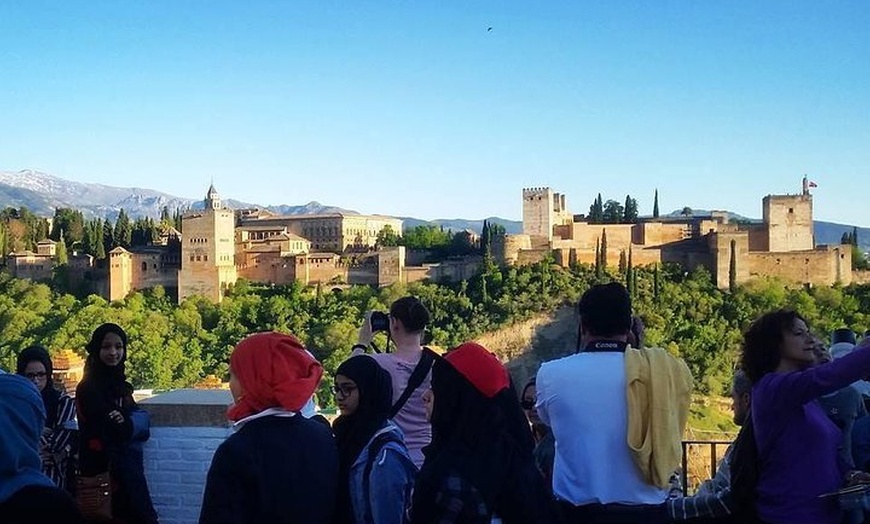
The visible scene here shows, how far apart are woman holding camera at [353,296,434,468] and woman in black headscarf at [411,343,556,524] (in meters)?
1.04

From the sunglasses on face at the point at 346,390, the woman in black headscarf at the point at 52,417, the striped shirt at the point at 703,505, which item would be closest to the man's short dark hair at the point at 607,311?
the striped shirt at the point at 703,505

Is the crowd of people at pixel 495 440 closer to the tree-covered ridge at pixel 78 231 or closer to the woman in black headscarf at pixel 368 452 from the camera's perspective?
the woman in black headscarf at pixel 368 452

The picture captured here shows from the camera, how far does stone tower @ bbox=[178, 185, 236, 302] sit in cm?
4206

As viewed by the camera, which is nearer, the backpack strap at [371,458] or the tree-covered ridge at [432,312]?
the backpack strap at [371,458]

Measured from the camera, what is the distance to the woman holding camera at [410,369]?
373 cm

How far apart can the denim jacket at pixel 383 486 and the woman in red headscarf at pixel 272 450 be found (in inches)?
11.5

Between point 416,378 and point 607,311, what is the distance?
985 millimetres

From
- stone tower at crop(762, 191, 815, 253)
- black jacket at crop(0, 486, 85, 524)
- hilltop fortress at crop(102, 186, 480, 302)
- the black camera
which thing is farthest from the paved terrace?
hilltop fortress at crop(102, 186, 480, 302)

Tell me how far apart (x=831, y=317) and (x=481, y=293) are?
42.3ft

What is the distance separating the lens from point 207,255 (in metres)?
42.9

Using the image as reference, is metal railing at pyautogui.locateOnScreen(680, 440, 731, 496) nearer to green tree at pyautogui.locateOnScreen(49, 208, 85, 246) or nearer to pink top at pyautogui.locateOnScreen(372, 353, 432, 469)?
pink top at pyautogui.locateOnScreen(372, 353, 432, 469)

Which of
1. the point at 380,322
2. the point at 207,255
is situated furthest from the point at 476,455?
the point at 207,255

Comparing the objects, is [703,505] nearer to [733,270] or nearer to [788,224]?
[733,270]

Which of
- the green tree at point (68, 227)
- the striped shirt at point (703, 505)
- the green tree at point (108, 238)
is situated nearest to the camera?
the striped shirt at point (703, 505)
